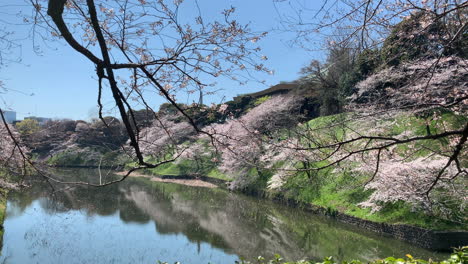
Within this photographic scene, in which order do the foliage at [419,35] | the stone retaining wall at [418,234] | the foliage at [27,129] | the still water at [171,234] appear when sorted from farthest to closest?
the foliage at [27,129]
the stone retaining wall at [418,234]
the still water at [171,234]
the foliage at [419,35]

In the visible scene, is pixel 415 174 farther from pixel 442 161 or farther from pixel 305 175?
pixel 305 175

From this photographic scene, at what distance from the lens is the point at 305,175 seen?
1755 cm

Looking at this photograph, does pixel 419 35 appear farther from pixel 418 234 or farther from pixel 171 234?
pixel 171 234

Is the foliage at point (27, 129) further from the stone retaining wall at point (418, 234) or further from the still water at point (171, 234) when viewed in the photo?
the stone retaining wall at point (418, 234)

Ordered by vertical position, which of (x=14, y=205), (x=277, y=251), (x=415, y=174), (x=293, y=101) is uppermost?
(x=293, y=101)

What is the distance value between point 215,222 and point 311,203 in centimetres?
442

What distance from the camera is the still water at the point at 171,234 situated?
28.3 feet

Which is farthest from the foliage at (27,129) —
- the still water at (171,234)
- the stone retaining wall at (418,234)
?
the stone retaining wall at (418,234)

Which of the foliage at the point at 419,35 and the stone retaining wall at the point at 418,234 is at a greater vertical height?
the foliage at the point at 419,35

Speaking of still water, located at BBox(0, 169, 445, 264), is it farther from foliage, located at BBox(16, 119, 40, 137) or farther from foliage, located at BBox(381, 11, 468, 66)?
foliage, located at BBox(381, 11, 468, 66)

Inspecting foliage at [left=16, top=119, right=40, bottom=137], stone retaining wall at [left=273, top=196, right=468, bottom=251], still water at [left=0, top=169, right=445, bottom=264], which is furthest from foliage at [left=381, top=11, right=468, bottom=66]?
foliage at [left=16, top=119, right=40, bottom=137]

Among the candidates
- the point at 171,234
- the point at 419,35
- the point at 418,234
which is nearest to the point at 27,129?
the point at 171,234

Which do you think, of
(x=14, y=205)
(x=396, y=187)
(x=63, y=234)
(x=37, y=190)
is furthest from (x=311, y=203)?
(x=37, y=190)

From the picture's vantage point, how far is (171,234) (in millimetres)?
10766
